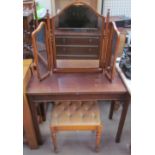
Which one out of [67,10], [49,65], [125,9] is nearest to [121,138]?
[49,65]

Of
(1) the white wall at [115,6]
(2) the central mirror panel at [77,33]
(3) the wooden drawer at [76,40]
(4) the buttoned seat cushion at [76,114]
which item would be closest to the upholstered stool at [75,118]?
(4) the buttoned seat cushion at [76,114]

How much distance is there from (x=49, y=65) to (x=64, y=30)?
1.03 feet

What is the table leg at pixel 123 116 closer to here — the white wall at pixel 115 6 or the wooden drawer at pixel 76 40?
the wooden drawer at pixel 76 40

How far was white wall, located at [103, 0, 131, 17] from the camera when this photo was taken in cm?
267

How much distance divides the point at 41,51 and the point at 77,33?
1.05 ft

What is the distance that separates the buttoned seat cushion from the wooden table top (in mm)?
300

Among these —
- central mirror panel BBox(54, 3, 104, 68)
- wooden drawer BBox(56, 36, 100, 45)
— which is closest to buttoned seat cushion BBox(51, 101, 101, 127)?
central mirror panel BBox(54, 3, 104, 68)

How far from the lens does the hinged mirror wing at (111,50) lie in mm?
1235

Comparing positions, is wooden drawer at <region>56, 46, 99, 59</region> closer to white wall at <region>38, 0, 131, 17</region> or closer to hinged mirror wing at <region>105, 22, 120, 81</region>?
hinged mirror wing at <region>105, 22, 120, 81</region>

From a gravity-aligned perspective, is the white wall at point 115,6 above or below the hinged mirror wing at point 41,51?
above

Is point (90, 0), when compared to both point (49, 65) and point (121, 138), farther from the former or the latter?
point (121, 138)

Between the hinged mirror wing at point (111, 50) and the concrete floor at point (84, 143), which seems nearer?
the hinged mirror wing at point (111, 50)

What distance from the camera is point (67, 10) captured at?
133cm
